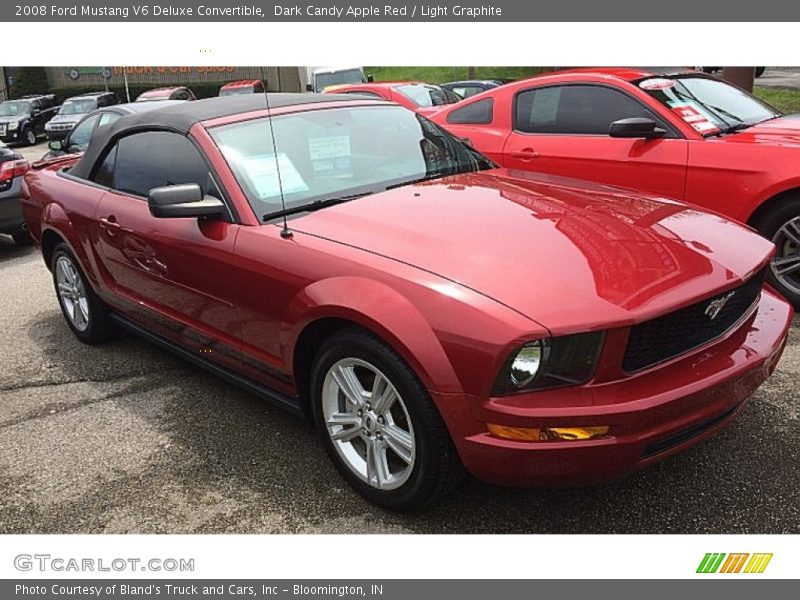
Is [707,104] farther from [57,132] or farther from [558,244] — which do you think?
[57,132]

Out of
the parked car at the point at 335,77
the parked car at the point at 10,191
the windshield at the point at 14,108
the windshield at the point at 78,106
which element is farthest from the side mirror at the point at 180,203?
the windshield at the point at 14,108

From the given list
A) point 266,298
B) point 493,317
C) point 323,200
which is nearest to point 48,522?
point 266,298

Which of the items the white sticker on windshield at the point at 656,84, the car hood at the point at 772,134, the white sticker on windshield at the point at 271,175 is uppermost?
the white sticker on windshield at the point at 656,84

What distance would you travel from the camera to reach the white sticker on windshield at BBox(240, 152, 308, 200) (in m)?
3.14

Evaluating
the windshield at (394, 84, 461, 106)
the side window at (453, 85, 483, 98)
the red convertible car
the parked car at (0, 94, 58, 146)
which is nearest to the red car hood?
the red convertible car

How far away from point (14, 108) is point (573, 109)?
75.7 ft

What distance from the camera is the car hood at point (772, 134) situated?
4418 mm

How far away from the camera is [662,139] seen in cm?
477

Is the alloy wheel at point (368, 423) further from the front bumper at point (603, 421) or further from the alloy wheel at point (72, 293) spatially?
the alloy wheel at point (72, 293)

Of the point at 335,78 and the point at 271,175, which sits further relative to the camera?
the point at 335,78

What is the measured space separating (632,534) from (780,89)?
61.9ft

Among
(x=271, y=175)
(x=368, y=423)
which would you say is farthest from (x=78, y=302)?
(x=368, y=423)

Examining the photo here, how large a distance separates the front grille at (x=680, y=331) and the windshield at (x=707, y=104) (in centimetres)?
253

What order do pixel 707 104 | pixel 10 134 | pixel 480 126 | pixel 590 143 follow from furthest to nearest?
pixel 10 134, pixel 480 126, pixel 590 143, pixel 707 104
